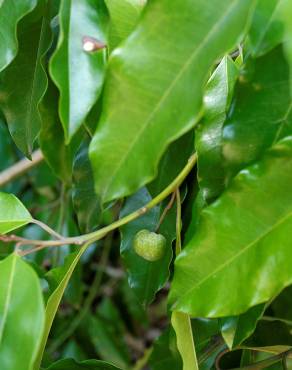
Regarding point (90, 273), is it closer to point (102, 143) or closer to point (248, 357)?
point (248, 357)

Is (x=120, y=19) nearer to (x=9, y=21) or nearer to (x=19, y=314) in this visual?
(x=9, y=21)

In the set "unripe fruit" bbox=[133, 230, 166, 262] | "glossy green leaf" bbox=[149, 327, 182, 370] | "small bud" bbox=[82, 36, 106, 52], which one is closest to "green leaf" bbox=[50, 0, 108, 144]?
"small bud" bbox=[82, 36, 106, 52]

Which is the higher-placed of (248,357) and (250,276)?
(250,276)

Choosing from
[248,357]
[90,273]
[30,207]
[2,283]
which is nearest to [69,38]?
[2,283]

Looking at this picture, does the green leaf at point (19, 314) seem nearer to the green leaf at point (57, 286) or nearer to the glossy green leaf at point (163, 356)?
the green leaf at point (57, 286)

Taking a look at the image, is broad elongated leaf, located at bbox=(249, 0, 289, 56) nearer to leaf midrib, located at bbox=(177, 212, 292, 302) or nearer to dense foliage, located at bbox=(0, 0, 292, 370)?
dense foliage, located at bbox=(0, 0, 292, 370)

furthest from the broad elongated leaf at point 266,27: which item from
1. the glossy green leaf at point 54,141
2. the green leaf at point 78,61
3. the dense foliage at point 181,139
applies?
the glossy green leaf at point 54,141
